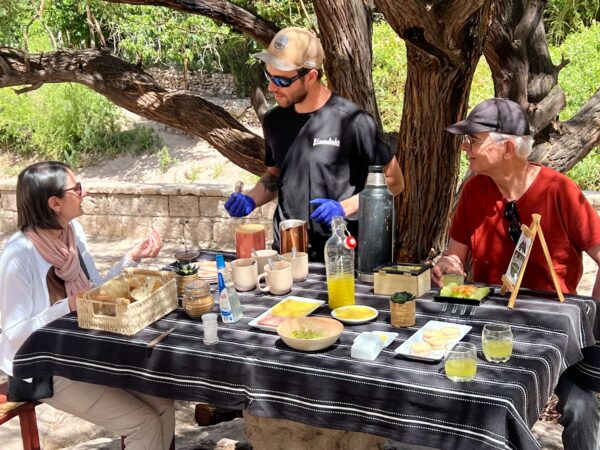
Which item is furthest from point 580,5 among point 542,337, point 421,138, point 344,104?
point 542,337

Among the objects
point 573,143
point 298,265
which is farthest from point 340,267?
point 573,143

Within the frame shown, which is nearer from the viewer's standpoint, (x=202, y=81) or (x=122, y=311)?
(x=122, y=311)

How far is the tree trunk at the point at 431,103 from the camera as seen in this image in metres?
3.30

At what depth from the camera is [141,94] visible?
471cm

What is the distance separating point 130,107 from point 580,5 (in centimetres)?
1108

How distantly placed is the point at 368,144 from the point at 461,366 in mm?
1546

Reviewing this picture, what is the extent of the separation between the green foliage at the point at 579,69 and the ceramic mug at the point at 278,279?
6924 millimetres

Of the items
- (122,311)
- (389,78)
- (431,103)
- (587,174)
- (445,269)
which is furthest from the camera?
(389,78)

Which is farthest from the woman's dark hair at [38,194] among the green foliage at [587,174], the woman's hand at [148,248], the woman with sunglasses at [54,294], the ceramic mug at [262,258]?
the green foliage at [587,174]

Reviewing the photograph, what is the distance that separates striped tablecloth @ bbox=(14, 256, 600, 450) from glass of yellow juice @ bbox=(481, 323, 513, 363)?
0.09ft

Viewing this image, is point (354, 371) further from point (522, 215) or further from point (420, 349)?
point (522, 215)

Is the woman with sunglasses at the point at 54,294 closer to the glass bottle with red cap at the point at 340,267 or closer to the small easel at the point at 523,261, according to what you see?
the glass bottle with red cap at the point at 340,267

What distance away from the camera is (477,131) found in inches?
115

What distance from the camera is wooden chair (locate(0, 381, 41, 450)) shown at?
294 cm
